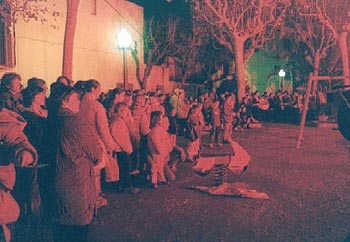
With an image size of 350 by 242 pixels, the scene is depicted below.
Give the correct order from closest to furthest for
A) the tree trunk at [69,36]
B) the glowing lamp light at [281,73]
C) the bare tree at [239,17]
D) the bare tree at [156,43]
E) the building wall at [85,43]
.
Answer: the tree trunk at [69,36], the building wall at [85,43], the bare tree at [239,17], the bare tree at [156,43], the glowing lamp light at [281,73]

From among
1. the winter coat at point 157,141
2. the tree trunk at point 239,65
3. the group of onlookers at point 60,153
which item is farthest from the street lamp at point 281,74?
the group of onlookers at point 60,153

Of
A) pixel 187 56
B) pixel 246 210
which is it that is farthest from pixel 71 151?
pixel 187 56

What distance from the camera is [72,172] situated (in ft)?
15.1

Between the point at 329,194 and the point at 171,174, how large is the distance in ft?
10.6

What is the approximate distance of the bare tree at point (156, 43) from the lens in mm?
27359

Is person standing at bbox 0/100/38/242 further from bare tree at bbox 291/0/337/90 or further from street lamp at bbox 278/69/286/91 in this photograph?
street lamp at bbox 278/69/286/91

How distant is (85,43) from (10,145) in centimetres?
1766

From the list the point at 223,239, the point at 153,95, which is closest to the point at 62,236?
the point at 223,239

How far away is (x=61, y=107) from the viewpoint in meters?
4.85

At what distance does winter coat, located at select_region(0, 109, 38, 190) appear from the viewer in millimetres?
4402

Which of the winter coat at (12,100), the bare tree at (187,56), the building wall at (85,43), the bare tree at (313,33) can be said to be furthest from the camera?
the bare tree at (187,56)

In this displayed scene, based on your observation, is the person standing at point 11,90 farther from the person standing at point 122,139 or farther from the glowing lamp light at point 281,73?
the glowing lamp light at point 281,73

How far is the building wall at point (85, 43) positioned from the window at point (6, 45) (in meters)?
0.32

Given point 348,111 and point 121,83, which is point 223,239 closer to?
point 348,111
